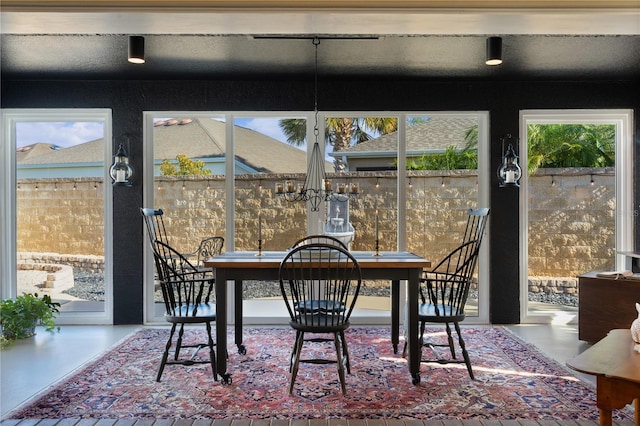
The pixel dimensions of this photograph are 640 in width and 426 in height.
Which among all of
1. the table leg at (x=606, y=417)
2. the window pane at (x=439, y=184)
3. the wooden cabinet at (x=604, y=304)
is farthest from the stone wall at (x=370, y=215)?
the table leg at (x=606, y=417)

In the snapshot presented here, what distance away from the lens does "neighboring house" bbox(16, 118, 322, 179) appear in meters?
4.97

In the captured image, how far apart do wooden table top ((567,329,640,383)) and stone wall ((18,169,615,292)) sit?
2.66 m

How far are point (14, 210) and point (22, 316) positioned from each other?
4.10 feet

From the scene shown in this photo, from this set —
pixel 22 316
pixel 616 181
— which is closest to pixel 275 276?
pixel 22 316

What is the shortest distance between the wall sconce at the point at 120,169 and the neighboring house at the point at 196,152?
36 centimetres

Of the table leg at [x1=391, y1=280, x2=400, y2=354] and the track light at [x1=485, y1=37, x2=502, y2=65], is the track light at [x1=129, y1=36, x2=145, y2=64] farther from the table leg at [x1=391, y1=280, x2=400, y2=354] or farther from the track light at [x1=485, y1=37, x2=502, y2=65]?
the table leg at [x1=391, y1=280, x2=400, y2=354]

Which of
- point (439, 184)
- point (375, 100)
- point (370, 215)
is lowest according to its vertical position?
point (370, 215)

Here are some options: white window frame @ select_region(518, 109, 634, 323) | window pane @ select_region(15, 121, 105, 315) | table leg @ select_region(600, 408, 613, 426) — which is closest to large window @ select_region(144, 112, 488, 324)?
white window frame @ select_region(518, 109, 634, 323)

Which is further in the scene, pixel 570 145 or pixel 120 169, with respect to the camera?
pixel 570 145

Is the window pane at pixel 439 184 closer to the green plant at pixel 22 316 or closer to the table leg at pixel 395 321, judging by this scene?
the table leg at pixel 395 321

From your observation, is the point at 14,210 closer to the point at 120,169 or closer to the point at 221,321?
the point at 120,169

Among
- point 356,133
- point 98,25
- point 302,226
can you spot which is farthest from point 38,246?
point 356,133

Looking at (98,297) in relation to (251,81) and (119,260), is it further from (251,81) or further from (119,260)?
(251,81)

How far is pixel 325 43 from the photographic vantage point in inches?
148
